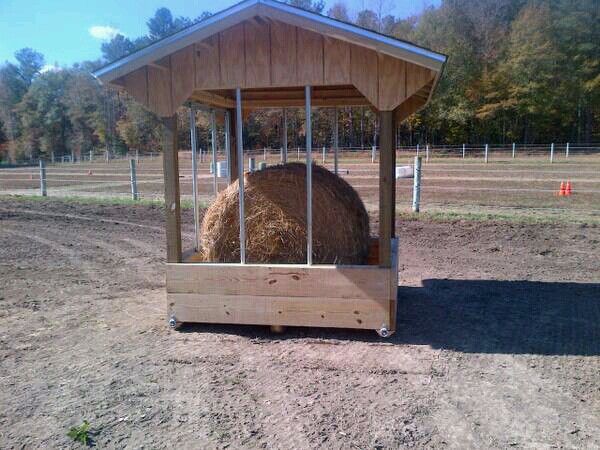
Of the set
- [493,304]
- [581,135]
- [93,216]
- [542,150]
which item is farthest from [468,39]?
[493,304]

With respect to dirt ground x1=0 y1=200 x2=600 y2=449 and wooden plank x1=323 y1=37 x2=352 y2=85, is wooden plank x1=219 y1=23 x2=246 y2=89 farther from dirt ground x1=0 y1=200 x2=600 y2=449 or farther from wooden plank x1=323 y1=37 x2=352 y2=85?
dirt ground x1=0 y1=200 x2=600 y2=449

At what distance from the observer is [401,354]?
4652mm

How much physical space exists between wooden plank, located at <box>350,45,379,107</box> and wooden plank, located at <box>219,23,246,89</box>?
41.4 inches

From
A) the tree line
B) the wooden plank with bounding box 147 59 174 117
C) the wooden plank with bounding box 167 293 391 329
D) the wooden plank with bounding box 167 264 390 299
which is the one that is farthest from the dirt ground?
the tree line

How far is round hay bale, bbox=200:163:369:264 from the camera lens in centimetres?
542

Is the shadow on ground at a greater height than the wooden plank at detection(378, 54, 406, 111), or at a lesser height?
lesser

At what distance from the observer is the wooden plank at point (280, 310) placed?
4.99 meters

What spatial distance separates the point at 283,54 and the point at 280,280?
2156mm

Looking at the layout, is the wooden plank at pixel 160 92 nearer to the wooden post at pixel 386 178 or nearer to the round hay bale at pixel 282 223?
the round hay bale at pixel 282 223

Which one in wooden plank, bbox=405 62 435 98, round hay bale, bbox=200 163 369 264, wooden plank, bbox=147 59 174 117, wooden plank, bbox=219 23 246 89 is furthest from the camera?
round hay bale, bbox=200 163 369 264

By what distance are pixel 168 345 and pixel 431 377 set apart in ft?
7.88

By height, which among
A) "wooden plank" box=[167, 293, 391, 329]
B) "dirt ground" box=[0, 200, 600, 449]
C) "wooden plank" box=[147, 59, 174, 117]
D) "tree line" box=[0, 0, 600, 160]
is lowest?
"dirt ground" box=[0, 200, 600, 449]

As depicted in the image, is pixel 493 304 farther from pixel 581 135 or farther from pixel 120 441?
pixel 581 135

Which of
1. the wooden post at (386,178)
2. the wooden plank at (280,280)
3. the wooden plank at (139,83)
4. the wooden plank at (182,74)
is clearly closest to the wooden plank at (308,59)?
the wooden post at (386,178)
